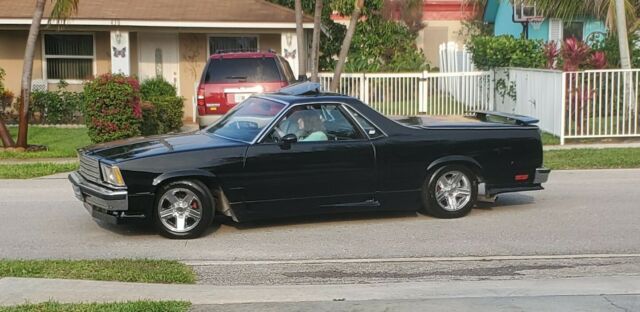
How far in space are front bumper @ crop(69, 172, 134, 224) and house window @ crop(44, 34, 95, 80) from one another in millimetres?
14310

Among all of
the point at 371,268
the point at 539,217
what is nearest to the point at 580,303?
the point at 371,268

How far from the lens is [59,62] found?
22.1 meters

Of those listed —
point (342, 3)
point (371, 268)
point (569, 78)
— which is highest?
point (342, 3)

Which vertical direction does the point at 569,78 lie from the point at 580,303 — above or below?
above

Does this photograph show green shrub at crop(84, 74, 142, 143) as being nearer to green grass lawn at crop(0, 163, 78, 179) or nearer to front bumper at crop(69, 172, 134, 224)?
green grass lawn at crop(0, 163, 78, 179)

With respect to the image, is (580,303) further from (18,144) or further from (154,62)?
(154,62)

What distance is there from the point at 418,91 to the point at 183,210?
13.2 m

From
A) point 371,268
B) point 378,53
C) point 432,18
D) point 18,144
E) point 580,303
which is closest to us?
point 580,303

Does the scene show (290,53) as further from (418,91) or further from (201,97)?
(201,97)

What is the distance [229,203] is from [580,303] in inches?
156

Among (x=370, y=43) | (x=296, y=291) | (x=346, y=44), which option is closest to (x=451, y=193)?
(x=296, y=291)

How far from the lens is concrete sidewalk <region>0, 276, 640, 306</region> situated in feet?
19.4

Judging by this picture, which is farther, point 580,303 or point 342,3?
point 342,3

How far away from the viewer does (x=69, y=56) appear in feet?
72.5
